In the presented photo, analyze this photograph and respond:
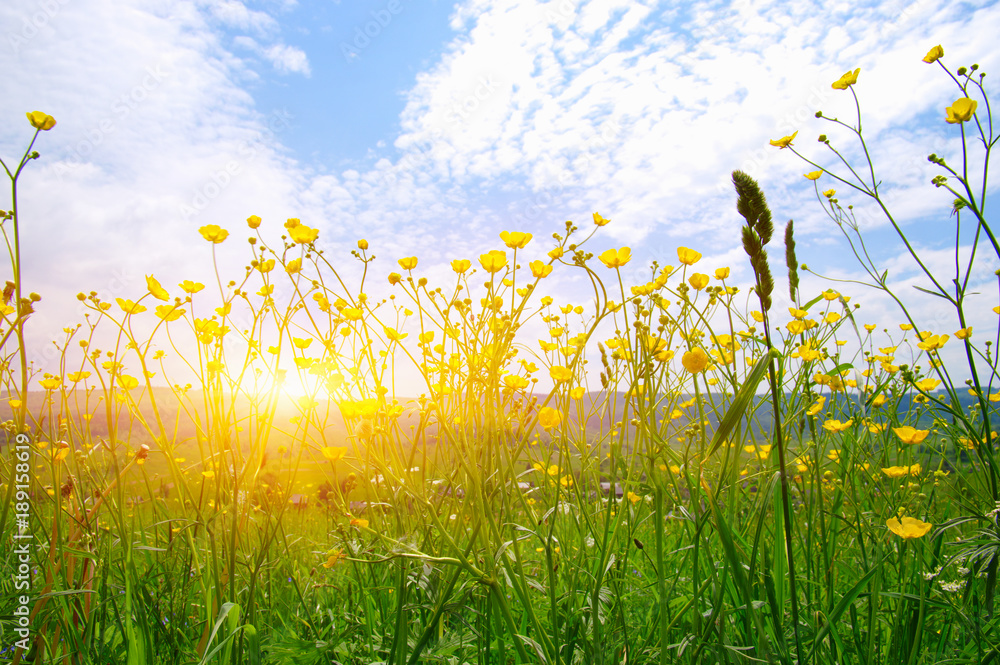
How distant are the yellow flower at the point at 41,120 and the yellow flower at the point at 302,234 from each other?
0.58 metres

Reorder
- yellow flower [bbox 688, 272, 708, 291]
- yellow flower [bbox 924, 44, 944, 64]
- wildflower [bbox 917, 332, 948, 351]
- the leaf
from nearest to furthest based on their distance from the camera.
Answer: the leaf
yellow flower [bbox 924, 44, 944, 64]
yellow flower [bbox 688, 272, 708, 291]
wildflower [bbox 917, 332, 948, 351]

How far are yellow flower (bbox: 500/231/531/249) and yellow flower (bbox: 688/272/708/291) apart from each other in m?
0.58

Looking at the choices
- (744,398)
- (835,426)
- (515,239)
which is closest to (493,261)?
(515,239)

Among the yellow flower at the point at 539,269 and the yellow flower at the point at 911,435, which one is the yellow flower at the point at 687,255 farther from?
the yellow flower at the point at 911,435

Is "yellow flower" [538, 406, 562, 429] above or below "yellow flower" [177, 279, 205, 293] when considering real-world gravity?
below

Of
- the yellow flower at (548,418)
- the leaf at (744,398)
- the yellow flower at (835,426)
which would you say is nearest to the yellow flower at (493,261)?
the yellow flower at (548,418)

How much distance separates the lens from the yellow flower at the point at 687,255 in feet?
4.83

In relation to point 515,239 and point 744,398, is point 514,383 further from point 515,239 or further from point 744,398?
point 744,398

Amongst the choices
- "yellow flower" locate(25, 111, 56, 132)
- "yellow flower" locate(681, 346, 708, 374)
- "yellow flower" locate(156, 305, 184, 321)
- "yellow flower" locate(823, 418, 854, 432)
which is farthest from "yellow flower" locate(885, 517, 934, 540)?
"yellow flower" locate(25, 111, 56, 132)

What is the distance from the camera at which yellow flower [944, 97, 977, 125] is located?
139cm

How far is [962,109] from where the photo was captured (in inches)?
55.1

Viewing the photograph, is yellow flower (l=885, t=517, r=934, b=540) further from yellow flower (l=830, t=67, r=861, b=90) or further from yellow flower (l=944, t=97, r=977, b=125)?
yellow flower (l=830, t=67, r=861, b=90)

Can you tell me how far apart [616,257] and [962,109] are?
100 cm

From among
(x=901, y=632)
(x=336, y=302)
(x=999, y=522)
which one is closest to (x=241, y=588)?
(x=336, y=302)
